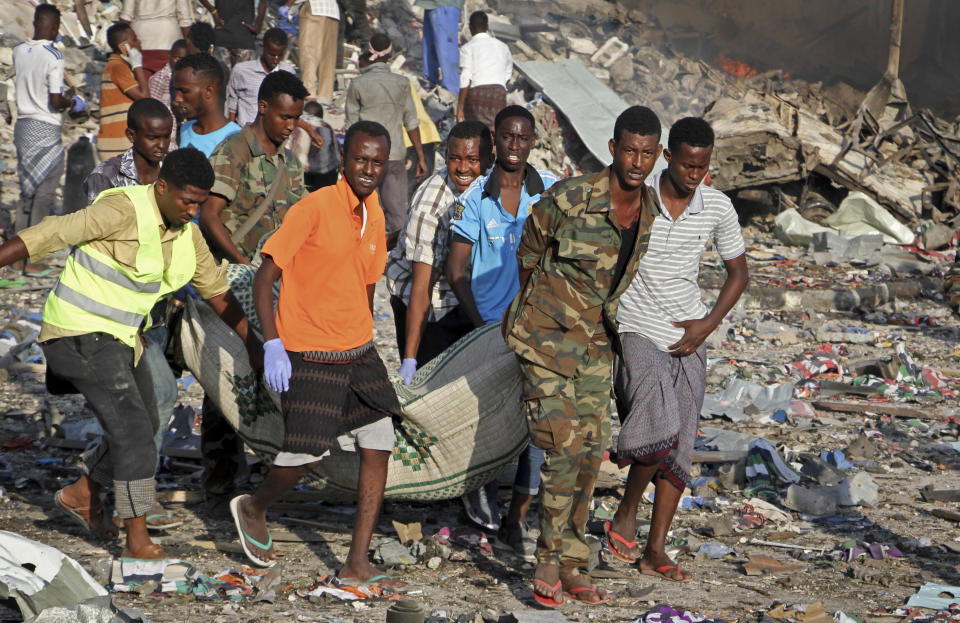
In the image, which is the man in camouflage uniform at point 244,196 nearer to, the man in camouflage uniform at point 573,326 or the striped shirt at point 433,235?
the striped shirt at point 433,235

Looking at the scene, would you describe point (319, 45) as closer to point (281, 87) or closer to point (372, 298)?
point (281, 87)

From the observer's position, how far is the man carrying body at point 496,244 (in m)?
4.88

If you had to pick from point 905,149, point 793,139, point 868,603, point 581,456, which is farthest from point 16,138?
point 905,149

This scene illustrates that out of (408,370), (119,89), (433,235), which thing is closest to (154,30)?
(119,89)

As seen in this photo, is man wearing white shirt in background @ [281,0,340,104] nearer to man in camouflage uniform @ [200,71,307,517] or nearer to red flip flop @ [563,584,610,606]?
man in camouflage uniform @ [200,71,307,517]

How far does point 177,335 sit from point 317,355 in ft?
3.24

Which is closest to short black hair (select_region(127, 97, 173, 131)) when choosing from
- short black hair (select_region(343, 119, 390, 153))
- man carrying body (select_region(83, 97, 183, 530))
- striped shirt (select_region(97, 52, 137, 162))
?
man carrying body (select_region(83, 97, 183, 530))

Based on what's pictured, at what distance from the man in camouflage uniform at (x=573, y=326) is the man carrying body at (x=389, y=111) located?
5275 millimetres

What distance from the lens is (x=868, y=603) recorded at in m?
4.23

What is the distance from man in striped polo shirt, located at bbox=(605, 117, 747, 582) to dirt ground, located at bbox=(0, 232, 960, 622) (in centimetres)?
37

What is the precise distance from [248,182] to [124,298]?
1.08 m

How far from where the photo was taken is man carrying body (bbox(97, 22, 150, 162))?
8.45 metres

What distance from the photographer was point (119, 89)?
8898 mm

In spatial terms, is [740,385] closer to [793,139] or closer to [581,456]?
[581,456]
